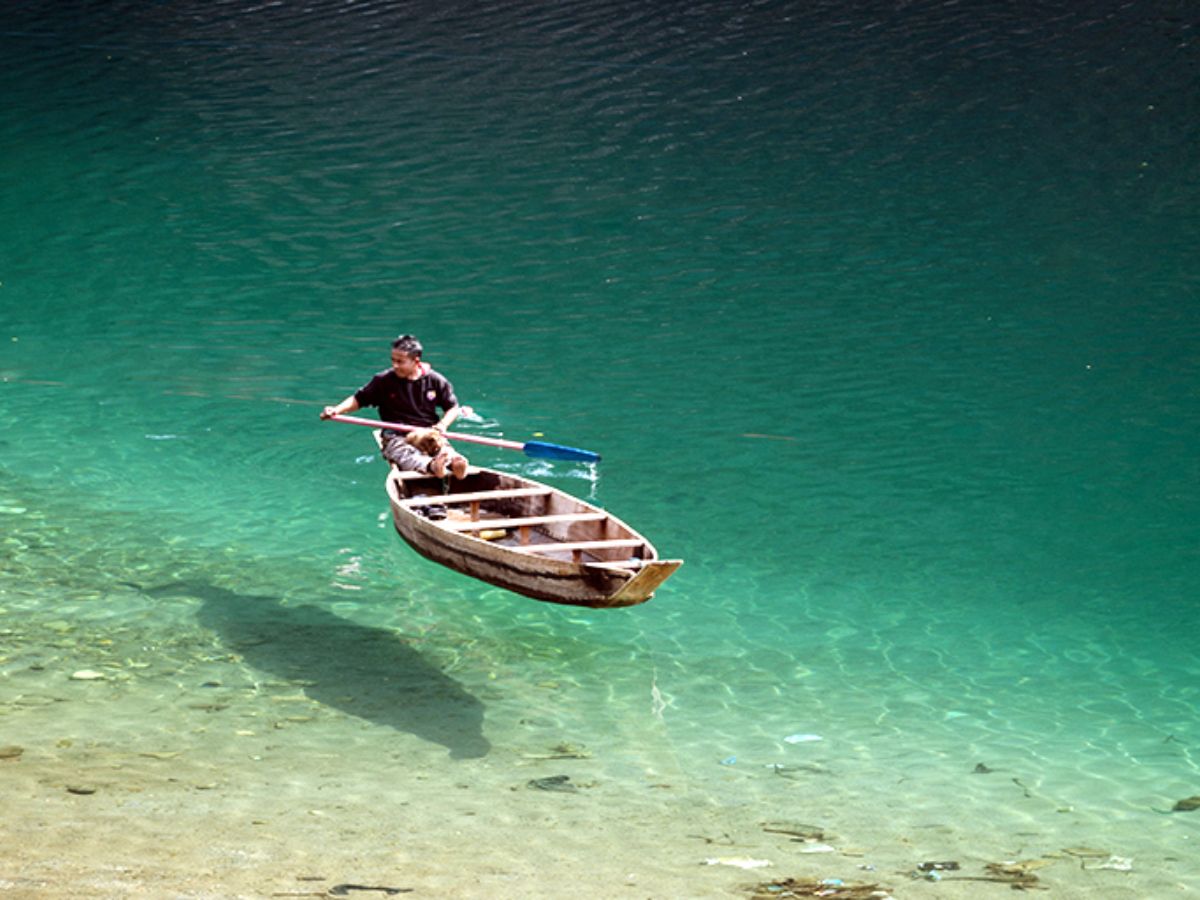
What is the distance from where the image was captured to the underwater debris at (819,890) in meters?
7.81

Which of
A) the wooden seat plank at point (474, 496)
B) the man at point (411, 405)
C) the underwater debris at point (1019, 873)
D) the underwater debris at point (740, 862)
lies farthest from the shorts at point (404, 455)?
the underwater debris at point (1019, 873)

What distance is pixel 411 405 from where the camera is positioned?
1268 cm

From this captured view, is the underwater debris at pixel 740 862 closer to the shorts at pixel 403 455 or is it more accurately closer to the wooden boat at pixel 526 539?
the wooden boat at pixel 526 539

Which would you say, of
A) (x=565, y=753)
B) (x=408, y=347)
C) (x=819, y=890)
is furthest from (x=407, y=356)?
(x=819, y=890)

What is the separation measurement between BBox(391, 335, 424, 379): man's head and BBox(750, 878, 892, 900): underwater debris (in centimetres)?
587

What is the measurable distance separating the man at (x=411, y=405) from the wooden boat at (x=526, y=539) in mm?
249

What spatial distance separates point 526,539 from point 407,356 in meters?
1.90

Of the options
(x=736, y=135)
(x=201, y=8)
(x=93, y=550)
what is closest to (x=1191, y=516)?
(x=93, y=550)

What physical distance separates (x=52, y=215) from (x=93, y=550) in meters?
14.5

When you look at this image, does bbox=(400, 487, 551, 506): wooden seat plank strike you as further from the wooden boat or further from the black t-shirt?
the black t-shirt

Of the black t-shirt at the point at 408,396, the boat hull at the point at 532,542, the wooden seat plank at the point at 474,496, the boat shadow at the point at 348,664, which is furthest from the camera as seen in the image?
the black t-shirt at the point at 408,396

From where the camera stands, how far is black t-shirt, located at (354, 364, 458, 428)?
41.3 ft

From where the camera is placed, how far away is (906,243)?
80.3 feet

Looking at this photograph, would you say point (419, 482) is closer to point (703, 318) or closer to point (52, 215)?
point (703, 318)
